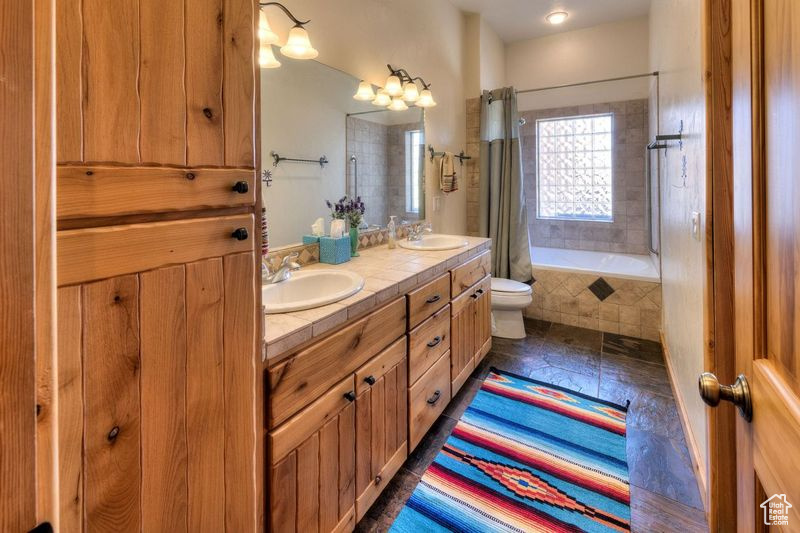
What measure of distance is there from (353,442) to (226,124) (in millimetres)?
1024

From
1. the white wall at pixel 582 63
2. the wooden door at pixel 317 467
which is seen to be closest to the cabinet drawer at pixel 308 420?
the wooden door at pixel 317 467

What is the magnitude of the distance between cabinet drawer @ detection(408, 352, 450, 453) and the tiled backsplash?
2.06 metres

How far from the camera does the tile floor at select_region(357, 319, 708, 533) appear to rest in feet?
4.82

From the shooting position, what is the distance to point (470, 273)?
2230mm

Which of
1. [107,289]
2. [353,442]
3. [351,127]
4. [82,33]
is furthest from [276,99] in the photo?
[353,442]

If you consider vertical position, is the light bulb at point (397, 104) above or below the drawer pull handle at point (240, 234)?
above

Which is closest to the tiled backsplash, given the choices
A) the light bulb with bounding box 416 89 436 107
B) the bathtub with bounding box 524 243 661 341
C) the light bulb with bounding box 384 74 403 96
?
the bathtub with bounding box 524 243 661 341

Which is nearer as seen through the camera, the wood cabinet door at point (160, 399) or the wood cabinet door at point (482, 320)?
the wood cabinet door at point (160, 399)

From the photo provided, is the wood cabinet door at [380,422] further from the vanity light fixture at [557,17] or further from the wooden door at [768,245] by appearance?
the vanity light fixture at [557,17]

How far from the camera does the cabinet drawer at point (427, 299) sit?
160 centimetres

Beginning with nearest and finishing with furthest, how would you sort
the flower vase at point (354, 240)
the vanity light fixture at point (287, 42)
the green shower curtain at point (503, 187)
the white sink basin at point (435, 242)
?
the vanity light fixture at point (287, 42), the flower vase at point (354, 240), the white sink basin at point (435, 242), the green shower curtain at point (503, 187)

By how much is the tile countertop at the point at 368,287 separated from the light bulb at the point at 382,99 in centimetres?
89

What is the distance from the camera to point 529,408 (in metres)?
2.14

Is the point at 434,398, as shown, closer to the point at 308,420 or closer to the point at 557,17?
the point at 308,420
